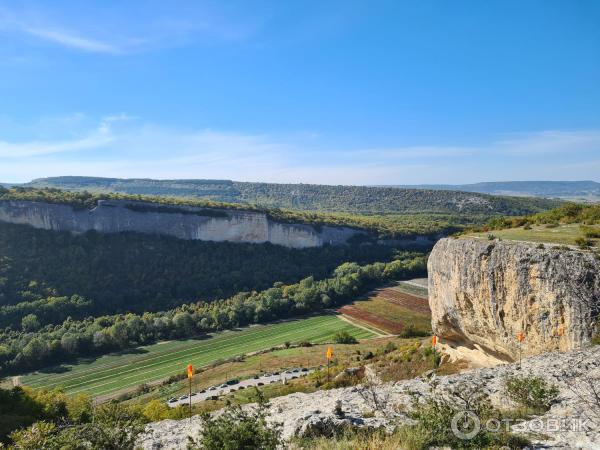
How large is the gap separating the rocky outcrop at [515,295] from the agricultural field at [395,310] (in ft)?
75.3

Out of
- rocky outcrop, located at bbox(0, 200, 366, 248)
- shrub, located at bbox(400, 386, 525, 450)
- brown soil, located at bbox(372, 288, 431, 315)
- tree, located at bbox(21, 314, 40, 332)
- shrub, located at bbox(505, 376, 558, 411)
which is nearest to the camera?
shrub, located at bbox(400, 386, 525, 450)

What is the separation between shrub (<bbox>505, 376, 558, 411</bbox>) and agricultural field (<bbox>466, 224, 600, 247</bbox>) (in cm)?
783

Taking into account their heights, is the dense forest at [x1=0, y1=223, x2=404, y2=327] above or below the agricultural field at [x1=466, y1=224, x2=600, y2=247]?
below

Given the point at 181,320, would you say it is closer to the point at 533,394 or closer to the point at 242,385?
the point at 242,385

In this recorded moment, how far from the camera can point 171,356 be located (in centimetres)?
4278

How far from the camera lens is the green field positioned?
3591 cm

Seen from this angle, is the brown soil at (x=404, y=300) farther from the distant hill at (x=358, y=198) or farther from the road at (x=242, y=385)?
the distant hill at (x=358, y=198)

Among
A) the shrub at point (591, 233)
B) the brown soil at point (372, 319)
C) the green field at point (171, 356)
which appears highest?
the shrub at point (591, 233)

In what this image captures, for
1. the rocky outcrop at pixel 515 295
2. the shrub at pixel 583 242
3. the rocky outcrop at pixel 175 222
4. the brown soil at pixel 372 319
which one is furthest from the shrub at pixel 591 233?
the rocky outcrop at pixel 175 222

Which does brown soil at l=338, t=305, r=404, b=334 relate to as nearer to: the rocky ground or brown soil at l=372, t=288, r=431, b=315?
brown soil at l=372, t=288, r=431, b=315

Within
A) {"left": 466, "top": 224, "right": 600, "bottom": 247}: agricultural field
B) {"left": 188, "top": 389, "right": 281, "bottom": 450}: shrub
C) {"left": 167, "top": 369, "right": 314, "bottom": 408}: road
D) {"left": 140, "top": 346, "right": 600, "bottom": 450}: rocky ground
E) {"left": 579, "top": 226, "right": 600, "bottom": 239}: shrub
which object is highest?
{"left": 579, "top": 226, "right": 600, "bottom": 239}: shrub

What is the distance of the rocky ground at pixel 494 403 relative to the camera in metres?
7.39

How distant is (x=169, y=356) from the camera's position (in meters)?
42.8

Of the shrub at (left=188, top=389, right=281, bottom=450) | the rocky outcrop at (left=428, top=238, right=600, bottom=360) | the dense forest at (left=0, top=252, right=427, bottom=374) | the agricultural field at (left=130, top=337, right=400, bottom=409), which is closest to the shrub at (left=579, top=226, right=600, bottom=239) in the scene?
the rocky outcrop at (left=428, top=238, right=600, bottom=360)
